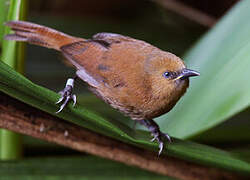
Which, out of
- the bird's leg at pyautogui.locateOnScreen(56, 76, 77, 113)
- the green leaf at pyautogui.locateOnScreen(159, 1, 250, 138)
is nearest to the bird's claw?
the bird's leg at pyautogui.locateOnScreen(56, 76, 77, 113)

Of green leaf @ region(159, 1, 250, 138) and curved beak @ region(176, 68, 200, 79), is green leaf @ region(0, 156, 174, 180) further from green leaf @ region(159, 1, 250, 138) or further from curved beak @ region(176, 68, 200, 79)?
curved beak @ region(176, 68, 200, 79)

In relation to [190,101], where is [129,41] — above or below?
above

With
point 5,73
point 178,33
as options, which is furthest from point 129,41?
point 178,33

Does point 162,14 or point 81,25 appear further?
point 162,14

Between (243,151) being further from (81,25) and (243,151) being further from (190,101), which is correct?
(81,25)

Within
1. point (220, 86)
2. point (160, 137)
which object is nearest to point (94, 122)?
point (160, 137)

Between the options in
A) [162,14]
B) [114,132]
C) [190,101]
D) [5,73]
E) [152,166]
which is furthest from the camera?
[162,14]

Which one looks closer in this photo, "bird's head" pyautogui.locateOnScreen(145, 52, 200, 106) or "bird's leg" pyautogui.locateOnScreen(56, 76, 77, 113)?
"bird's leg" pyautogui.locateOnScreen(56, 76, 77, 113)
